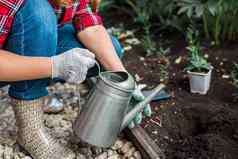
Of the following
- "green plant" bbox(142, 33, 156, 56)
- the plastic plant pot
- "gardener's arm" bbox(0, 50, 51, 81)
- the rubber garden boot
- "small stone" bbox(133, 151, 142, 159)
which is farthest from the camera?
"green plant" bbox(142, 33, 156, 56)

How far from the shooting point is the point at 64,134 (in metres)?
2.46

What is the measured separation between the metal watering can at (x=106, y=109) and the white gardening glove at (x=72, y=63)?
8cm

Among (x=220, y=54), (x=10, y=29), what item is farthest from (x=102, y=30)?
(x=220, y=54)

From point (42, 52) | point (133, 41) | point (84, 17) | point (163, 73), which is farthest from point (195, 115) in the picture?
point (133, 41)

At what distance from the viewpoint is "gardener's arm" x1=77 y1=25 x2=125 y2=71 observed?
2248mm

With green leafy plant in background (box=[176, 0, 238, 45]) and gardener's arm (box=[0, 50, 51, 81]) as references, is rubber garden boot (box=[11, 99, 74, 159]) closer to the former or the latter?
gardener's arm (box=[0, 50, 51, 81])

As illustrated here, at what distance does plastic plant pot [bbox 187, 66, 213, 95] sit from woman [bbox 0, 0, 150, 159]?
1.39 feet

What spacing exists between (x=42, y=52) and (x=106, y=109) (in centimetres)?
34

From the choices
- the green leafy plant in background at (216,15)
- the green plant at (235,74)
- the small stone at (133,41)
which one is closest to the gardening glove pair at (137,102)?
the green plant at (235,74)

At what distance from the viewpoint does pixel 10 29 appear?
79.7 inches

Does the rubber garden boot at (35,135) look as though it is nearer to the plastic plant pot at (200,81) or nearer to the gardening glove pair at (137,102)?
the gardening glove pair at (137,102)

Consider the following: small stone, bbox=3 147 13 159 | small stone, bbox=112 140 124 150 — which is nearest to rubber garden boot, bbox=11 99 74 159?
small stone, bbox=3 147 13 159

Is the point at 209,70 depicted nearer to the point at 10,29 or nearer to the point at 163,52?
the point at 163,52

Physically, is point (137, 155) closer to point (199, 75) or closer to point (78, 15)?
point (199, 75)
